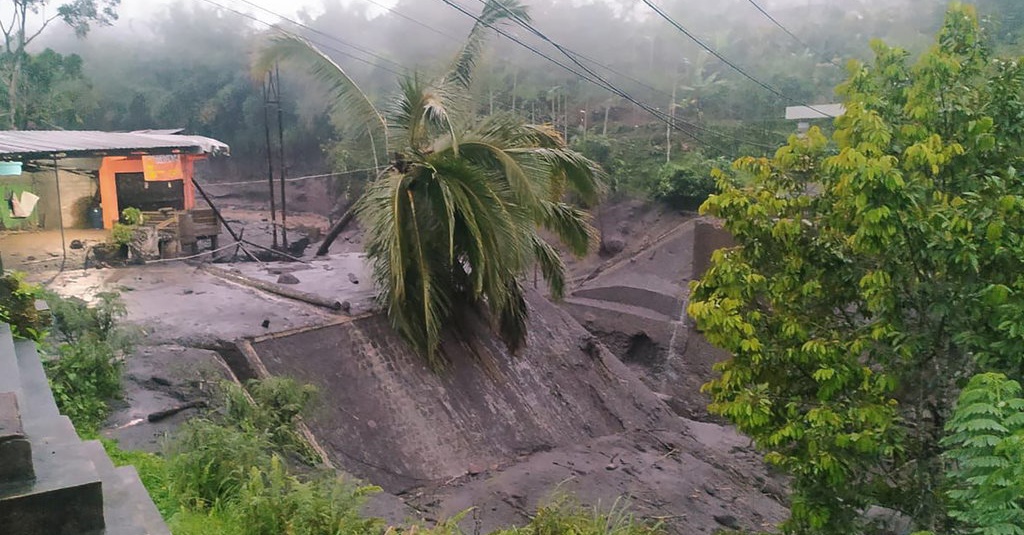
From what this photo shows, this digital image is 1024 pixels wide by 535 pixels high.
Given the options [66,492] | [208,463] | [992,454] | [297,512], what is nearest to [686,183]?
[992,454]

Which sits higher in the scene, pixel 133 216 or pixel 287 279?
pixel 133 216

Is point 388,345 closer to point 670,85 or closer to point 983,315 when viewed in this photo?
point 983,315

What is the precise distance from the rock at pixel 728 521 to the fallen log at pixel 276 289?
19.3ft

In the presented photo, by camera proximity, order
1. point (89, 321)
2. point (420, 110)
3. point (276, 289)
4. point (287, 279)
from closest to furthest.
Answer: point (89, 321), point (420, 110), point (276, 289), point (287, 279)

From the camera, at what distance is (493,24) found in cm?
1123

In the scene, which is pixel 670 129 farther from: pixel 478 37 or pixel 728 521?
pixel 728 521

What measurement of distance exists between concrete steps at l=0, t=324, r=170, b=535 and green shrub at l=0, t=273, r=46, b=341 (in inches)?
76.2

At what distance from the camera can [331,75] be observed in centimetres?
1035

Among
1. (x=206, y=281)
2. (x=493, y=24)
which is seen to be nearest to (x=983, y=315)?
(x=493, y=24)

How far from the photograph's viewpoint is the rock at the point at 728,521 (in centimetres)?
865

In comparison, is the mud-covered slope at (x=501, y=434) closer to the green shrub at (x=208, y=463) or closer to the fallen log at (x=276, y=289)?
the fallen log at (x=276, y=289)

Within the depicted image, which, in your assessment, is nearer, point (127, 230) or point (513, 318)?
point (513, 318)

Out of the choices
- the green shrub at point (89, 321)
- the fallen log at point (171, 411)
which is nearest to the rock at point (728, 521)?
the fallen log at point (171, 411)

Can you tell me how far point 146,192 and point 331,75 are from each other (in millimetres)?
8029
